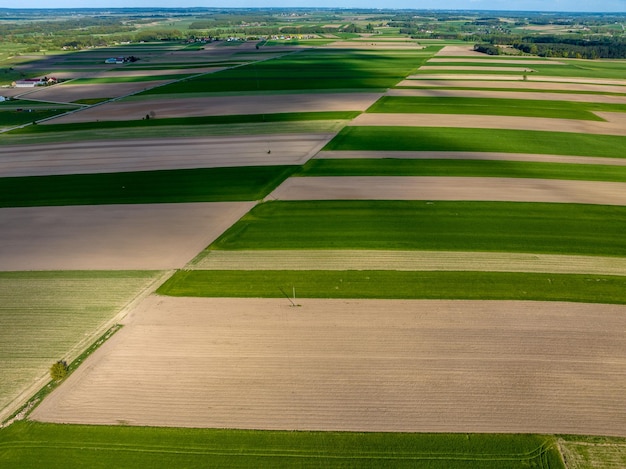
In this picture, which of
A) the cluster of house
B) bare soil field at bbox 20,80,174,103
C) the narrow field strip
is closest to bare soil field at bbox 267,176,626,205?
the narrow field strip

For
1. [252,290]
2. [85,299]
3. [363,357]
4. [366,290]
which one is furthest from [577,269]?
[85,299]

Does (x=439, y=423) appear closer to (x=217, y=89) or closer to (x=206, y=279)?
(x=206, y=279)

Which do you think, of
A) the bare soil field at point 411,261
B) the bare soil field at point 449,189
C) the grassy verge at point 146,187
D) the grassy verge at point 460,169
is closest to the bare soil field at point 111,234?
the grassy verge at point 146,187

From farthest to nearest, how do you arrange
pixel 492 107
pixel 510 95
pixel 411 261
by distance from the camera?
pixel 510 95
pixel 492 107
pixel 411 261

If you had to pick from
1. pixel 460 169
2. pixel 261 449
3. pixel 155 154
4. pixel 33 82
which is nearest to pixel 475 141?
pixel 460 169

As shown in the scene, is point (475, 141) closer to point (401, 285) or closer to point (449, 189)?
point (449, 189)

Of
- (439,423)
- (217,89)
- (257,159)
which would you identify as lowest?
(439,423)
